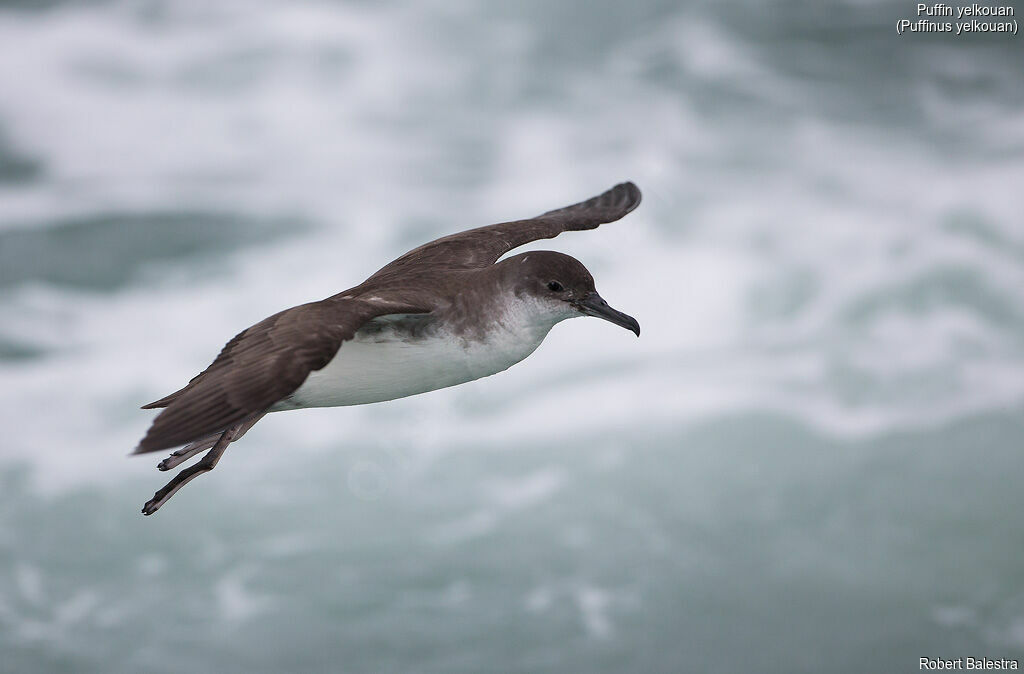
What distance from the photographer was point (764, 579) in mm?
34875

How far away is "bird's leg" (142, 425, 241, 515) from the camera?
8.68 meters

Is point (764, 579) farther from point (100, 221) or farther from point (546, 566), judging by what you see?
point (100, 221)

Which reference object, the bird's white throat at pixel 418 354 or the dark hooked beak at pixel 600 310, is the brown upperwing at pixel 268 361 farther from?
the dark hooked beak at pixel 600 310

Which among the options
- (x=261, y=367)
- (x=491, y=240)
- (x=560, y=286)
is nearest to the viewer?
(x=261, y=367)

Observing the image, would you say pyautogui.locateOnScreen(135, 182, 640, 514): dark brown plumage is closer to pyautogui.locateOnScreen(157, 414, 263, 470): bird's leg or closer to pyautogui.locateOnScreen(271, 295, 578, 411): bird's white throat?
pyautogui.locateOnScreen(157, 414, 263, 470): bird's leg

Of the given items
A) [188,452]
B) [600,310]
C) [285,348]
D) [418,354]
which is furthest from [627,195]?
[285,348]

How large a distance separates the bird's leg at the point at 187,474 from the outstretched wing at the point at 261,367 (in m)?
0.89

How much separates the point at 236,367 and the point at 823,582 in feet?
97.9

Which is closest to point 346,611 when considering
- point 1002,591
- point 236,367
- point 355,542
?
point 355,542

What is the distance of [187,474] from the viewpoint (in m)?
8.87

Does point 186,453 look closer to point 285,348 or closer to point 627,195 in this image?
point 285,348

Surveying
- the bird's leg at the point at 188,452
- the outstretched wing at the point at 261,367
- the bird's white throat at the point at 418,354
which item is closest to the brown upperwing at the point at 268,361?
the outstretched wing at the point at 261,367

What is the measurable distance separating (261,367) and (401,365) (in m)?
1.55

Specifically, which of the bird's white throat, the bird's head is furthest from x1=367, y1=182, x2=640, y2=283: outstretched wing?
the bird's head
